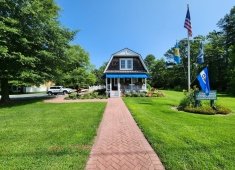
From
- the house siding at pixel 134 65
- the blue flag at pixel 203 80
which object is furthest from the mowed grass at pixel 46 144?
the house siding at pixel 134 65

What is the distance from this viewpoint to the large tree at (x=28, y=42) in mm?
18062

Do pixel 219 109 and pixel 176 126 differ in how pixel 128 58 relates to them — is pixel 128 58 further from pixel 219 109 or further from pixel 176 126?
pixel 176 126

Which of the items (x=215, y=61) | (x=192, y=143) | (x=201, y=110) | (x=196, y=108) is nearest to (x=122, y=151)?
(x=192, y=143)

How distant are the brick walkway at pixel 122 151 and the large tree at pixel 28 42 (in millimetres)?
11908

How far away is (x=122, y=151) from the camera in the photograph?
246 inches

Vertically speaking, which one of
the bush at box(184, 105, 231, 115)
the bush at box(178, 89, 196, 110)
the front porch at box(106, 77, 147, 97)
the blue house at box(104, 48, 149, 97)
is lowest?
the bush at box(184, 105, 231, 115)

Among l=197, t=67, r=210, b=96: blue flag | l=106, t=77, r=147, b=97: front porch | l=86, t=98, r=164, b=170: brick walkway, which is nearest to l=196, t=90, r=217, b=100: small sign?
l=197, t=67, r=210, b=96: blue flag

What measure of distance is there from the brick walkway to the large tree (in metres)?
11.9

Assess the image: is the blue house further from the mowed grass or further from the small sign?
the mowed grass

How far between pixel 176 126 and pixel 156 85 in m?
62.1

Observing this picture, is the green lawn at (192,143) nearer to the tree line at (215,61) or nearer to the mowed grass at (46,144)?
the mowed grass at (46,144)

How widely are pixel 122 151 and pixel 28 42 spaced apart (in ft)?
50.3

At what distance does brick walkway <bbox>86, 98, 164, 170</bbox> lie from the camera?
5.25 metres

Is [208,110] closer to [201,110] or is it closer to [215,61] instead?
[201,110]
